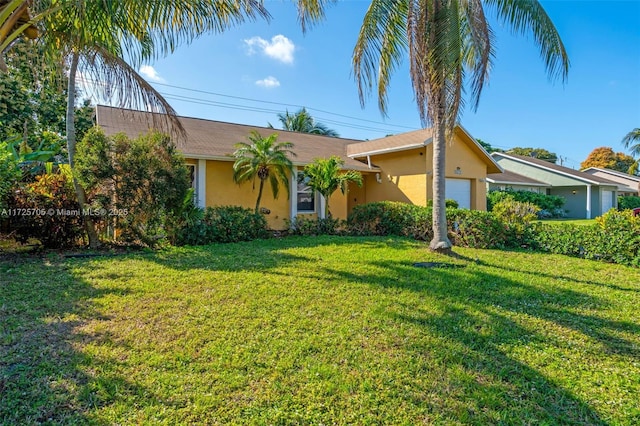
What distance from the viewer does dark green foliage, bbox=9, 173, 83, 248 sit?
8039 mm

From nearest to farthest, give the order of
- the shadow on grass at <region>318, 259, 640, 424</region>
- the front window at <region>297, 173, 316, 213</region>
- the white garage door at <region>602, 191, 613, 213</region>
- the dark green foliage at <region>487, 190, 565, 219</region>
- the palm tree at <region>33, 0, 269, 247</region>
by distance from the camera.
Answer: the shadow on grass at <region>318, 259, 640, 424</region> < the palm tree at <region>33, 0, 269, 247</region> < the front window at <region>297, 173, 316, 213</region> < the dark green foliage at <region>487, 190, 565, 219</region> < the white garage door at <region>602, 191, 613, 213</region>

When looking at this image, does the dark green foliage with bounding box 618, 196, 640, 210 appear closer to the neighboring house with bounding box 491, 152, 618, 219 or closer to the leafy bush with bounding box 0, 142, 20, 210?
the neighboring house with bounding box 491, 152, 618, 219

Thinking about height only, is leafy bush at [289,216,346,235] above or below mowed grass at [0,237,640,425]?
above

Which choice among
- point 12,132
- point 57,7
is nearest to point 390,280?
point 57,7

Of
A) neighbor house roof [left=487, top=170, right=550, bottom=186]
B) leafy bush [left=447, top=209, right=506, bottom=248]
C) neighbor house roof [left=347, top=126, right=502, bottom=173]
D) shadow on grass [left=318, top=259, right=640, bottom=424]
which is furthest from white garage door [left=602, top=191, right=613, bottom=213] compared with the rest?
shadow on grass [left=318, top=259, right=640, bottom=424]

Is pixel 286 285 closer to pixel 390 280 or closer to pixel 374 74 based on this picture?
pixel 390 280

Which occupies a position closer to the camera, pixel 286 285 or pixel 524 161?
pixel 286 285

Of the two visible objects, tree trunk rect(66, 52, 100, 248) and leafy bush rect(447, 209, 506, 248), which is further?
leafy bush rect(447, 209, 506, 248)

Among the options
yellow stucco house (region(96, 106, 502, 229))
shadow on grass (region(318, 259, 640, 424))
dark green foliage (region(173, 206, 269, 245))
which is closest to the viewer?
shadow on grass (region(318, 259, 640, 424))

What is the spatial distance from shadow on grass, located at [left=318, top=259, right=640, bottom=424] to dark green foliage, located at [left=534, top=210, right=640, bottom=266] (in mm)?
3492

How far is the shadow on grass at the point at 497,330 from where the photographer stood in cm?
294

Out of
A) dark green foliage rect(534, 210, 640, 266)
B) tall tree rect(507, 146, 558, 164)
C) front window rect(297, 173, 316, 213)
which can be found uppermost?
tall tree rect(507, 146, 558, 164)

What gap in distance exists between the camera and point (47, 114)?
1759 cm

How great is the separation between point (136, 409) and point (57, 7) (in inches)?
257
